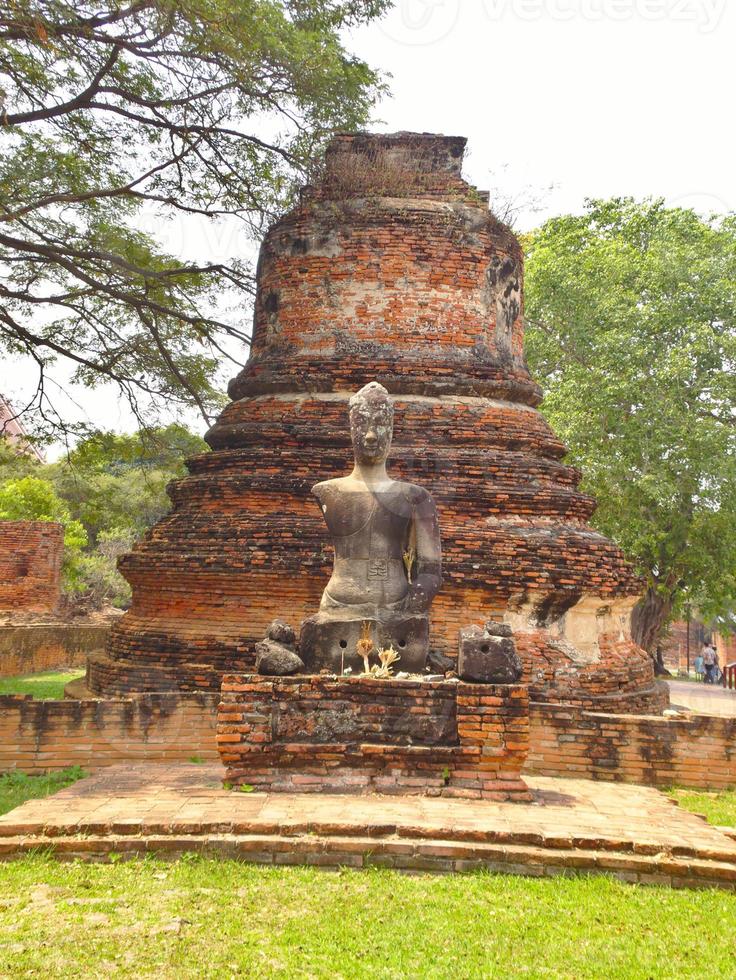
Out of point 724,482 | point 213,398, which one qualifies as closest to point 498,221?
point 213,398

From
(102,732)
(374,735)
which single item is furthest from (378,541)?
(102,732)

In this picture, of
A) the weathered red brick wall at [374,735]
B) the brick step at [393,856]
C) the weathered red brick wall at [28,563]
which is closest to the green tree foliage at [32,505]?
the weathered red brick wall at [28,563]

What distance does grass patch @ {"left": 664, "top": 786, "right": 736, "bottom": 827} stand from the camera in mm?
5957

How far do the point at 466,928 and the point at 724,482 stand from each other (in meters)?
13.5

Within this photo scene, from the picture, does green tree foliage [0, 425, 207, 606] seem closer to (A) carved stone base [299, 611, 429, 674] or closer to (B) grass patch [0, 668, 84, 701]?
(B) grass patch [0, 668, 84, 701]

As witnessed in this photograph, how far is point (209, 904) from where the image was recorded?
12.3 ft

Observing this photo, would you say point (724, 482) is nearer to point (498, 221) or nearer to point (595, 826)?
point (498, 221)

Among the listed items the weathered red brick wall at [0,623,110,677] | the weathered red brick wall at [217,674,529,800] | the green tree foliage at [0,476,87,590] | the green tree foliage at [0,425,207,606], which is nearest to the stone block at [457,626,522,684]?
the weathered red brick wall at [217,674,529,800]

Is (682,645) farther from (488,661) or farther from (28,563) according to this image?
(488,661)

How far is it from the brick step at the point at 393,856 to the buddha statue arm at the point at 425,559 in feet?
7.21

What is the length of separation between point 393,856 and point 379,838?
137mm

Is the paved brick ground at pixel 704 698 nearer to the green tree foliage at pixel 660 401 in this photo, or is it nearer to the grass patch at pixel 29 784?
the green tree foliage at pixel 660 401

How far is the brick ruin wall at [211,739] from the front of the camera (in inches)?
265

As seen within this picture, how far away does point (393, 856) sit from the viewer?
430 cm
